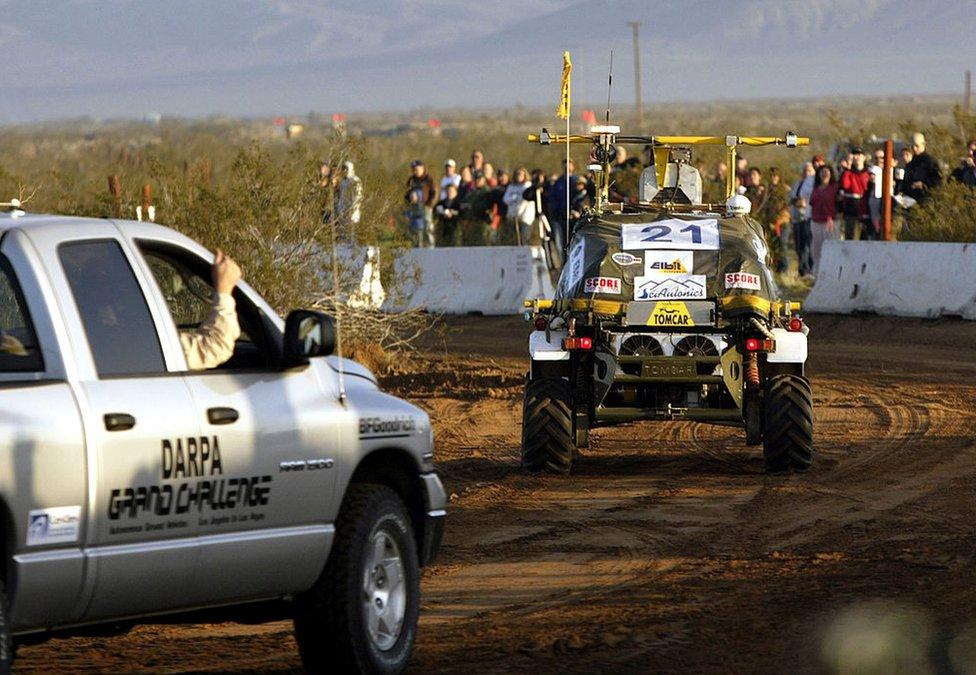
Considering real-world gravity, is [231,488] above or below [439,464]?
above

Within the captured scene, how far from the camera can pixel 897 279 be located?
25.9 metres

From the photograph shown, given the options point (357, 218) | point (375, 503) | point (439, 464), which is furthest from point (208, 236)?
point (375, 503)

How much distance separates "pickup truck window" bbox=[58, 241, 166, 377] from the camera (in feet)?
22.8

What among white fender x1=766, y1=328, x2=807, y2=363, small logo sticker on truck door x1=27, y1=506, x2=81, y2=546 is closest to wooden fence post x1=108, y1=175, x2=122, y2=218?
white fender x1=766, y1=328, x2=807, y2=363

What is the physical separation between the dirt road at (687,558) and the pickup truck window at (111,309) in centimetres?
165

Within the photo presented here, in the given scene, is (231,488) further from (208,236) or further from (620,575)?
(208,236)

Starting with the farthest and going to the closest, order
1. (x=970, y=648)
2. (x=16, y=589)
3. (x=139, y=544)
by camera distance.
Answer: (x=970, y=648)
(x=139, y=544)
(x=16, y=589)

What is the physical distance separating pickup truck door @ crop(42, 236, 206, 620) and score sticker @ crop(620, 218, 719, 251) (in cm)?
793

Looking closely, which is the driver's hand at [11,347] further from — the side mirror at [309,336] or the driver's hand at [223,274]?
the side mirror at [309,336]

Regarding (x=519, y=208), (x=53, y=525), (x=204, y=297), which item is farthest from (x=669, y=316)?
(x=519, y=208)

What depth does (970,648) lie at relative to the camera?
8273 millimetres

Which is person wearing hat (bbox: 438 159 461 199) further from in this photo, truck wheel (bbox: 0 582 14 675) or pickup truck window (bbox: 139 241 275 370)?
truck wheel (bbox: 0 582 14 675)

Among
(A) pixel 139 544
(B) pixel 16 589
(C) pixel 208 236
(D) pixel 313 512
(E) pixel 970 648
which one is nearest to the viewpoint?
(B) pixel 16 589

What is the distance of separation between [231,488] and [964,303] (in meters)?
19.0
